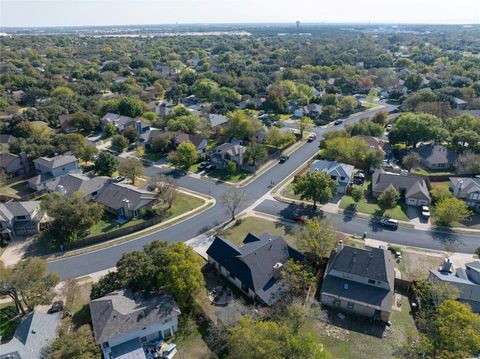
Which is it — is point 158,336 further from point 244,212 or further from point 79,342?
point 244,212

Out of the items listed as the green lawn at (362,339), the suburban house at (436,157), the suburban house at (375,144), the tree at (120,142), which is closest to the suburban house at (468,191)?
the suburban house at (436,157)

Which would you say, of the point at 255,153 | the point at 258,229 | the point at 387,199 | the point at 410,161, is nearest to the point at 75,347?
the point at 258,229

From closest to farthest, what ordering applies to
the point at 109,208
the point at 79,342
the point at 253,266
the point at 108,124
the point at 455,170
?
1. the point at 79,342
2. the point at 253,266
3. the point at 109,208
4. the point at 455,170
5. the point at 108,124

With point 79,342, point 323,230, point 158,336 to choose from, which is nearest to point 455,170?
point 323,230

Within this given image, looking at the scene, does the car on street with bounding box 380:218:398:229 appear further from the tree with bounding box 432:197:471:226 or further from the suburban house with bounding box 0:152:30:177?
the suburban house with bounding box 0:152:30:177

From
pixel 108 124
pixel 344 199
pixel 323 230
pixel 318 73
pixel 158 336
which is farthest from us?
pixel 318 73

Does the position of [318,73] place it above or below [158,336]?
above

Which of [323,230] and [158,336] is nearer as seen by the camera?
[158,336]
